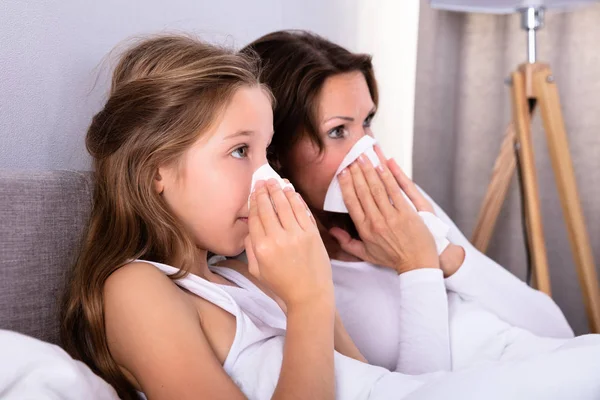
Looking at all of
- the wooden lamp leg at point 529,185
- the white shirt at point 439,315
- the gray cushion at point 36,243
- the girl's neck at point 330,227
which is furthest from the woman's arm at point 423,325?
the wooden lamp leg at point 529,185

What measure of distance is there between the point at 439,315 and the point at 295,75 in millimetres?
542

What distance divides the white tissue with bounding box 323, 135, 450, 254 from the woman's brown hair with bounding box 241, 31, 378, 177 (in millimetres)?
67

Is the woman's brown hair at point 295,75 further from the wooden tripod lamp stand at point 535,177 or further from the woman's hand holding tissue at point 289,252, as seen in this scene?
the wooden tripod lamp stand at point 535,177

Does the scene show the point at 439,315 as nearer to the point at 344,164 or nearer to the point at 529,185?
the point at 344,164

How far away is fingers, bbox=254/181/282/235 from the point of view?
901mm

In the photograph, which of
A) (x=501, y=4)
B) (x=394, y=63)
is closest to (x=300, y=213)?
(x=501, y=4)

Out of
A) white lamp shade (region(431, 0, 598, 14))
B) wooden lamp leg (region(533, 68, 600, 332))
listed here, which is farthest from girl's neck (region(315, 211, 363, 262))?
white lamp shade (region(431, 0, 598, 14))

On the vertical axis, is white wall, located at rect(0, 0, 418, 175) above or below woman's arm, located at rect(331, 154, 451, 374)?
above

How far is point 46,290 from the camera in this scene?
88cm

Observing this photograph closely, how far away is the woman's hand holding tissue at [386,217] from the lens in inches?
51.4

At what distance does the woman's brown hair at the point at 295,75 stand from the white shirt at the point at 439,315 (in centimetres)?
29

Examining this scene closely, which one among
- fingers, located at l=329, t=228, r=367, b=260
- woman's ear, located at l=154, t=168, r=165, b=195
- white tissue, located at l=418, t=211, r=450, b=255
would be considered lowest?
fingers, located at l=329, t=228, r=367, b=260

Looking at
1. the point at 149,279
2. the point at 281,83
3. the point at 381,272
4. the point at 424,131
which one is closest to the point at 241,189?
the point at 149,279

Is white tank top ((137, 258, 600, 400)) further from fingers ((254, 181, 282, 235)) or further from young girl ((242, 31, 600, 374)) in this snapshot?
young girl ((242, 31, 600, 374))
